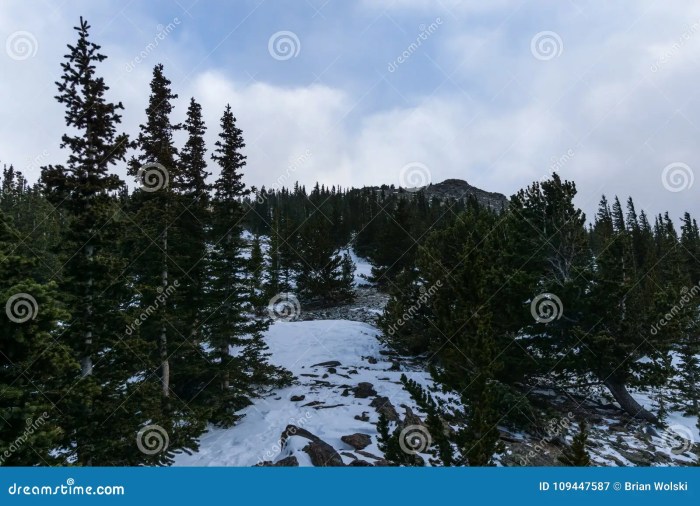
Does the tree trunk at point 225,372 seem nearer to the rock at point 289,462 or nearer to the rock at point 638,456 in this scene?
the rock at point 289,462

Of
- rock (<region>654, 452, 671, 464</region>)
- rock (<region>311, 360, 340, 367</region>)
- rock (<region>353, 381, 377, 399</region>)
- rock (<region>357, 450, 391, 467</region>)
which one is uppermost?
rock (<region>311, 360, 340, 367</region>)

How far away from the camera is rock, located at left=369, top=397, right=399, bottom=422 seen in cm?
1624

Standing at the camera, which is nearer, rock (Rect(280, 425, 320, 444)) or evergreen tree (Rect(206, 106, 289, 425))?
rock (Rect(280, 425, 320, 444))

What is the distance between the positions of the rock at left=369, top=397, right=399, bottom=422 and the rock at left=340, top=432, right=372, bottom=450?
183 cm

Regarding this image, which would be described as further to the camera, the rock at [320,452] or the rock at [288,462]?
the rock at [320,452]

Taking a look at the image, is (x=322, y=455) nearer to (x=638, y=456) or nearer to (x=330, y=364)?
(x=330, y=364)

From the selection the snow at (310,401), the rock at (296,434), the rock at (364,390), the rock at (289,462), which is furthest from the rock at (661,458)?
the rock at (289,462)

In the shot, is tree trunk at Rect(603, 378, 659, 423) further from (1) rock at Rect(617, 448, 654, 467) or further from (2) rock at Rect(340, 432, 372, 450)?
(2) rock at Rect(340, 432, 372, 450)

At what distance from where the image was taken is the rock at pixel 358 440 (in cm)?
1380

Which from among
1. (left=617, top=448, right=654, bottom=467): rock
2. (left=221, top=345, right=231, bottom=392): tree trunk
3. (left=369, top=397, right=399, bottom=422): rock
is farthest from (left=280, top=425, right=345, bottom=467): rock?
(left=617, top=448, right=654, bottom=467): rock

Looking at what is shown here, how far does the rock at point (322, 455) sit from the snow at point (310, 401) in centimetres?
22

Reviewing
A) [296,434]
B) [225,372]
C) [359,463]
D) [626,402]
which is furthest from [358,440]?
[626,402]
